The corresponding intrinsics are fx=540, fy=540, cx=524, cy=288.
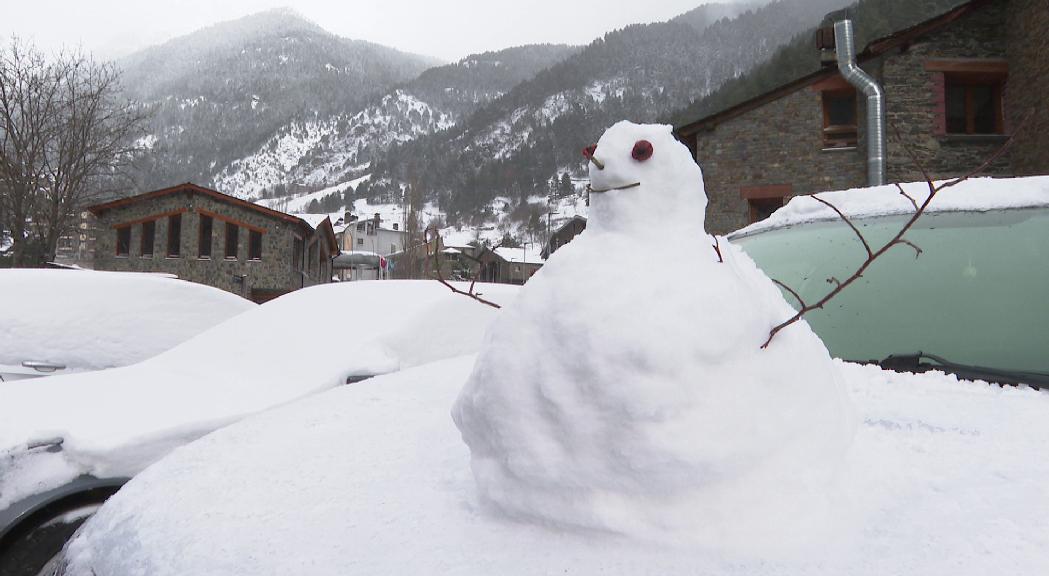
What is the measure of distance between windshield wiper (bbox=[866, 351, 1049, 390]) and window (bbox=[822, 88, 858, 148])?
46.0ft

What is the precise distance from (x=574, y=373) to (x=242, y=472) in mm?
831

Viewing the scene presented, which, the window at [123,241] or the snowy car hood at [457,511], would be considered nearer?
the snowy car hood at [457,511]

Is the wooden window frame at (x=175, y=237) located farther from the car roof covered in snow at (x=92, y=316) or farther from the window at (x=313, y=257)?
the car roof covered in snow at (x=92, y=316)

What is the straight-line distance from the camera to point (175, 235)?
22297 mm

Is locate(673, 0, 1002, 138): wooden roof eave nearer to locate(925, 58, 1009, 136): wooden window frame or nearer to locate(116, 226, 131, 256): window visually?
locate(925, 58, 1009, 136): wooden window frame

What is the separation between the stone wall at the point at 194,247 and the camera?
21781 mm

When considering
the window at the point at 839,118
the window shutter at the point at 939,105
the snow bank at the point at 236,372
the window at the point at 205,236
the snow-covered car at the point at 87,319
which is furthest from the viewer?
the window at the point at 205,236

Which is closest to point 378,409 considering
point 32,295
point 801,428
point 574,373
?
point 574,373

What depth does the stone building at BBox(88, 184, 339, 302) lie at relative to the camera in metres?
21.8

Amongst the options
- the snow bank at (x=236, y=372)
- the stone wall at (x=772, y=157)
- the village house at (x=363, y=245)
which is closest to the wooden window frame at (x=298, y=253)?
the village house at (x=363, y=245)

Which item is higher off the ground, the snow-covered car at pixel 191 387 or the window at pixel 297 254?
the window at pixel 297 254

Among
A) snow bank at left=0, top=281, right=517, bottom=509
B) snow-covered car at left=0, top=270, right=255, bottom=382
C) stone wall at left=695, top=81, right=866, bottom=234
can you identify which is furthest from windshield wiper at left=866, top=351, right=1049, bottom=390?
stone wall at left=695, top=81, right=866, bottom=234

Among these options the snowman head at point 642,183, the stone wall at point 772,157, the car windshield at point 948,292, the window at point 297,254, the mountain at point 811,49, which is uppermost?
the mountain at point 811,49

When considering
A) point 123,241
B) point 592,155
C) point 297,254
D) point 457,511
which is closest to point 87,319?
point 457,511
